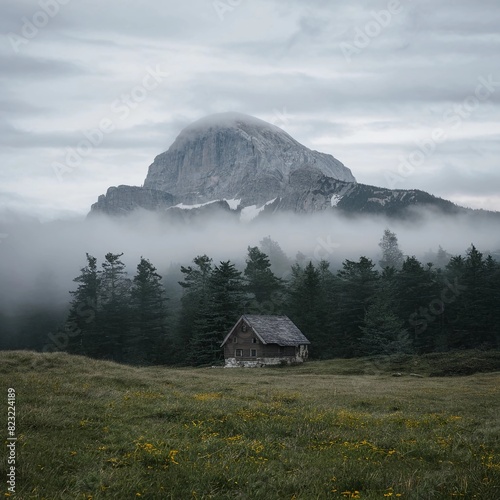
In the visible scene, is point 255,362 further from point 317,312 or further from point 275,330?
point 317,312

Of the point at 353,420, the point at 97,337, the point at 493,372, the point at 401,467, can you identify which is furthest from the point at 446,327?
the point at 401,467

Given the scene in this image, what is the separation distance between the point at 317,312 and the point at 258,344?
1505 centimetres

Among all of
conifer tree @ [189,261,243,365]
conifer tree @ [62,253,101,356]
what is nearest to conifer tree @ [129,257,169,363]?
conifer tree @ [62,253,101,356]

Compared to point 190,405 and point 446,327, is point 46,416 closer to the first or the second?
point 190,405

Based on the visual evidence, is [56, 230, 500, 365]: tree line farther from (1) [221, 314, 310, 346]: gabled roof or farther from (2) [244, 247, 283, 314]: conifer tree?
(1) [221, 314, 310, 346]: gabled roof

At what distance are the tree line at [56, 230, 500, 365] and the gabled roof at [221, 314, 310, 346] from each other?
580cm

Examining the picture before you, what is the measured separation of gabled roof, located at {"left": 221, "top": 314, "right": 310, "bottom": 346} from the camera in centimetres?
7388

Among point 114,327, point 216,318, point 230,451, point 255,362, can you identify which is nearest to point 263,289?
point 216,318

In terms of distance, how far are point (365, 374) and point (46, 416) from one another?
46.9 meters

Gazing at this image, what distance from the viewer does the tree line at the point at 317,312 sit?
7662cm

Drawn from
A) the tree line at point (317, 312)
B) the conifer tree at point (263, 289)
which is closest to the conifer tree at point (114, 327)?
the tree line at point (317, 312)

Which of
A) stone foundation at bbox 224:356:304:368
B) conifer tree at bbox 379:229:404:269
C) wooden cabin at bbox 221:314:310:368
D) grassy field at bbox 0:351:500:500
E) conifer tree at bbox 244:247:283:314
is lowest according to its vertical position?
stone foundation at bbox 224:356:304:368

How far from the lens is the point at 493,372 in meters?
51.3

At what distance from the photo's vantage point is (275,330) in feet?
251
